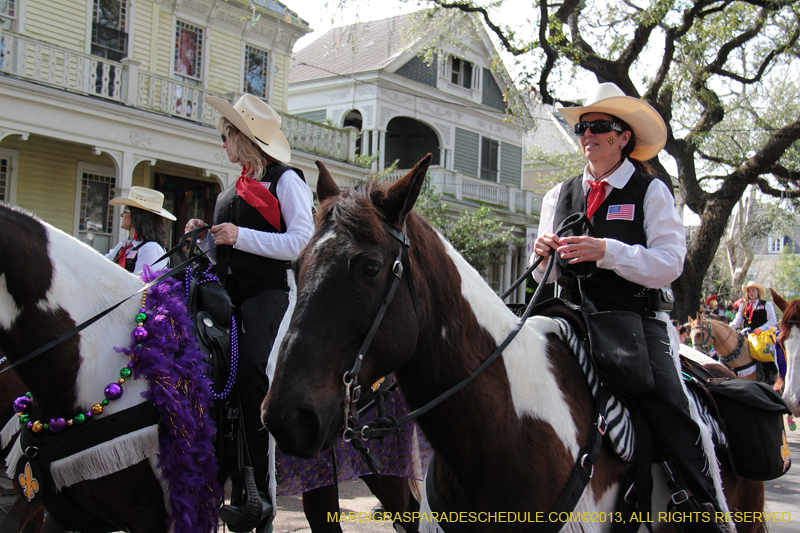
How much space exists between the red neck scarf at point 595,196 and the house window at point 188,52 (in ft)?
49.0

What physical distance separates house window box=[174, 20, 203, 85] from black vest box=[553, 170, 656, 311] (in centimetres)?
1504

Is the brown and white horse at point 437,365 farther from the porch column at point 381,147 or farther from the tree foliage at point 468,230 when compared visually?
the porch column at point 381,147

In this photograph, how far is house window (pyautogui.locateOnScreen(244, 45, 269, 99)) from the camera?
1709 centimetres

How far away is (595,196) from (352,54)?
23078 mm

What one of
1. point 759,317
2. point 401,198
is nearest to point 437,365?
point 401,198

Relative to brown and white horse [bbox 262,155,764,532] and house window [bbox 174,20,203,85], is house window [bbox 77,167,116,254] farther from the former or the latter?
brown and white horse [bbox 262,155,764,532]

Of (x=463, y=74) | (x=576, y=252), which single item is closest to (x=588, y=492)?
(x=576, y=252)

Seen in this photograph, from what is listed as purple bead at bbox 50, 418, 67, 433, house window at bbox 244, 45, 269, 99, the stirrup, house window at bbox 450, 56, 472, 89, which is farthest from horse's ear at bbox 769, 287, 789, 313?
house window at bbox 450, 56, 472, 89

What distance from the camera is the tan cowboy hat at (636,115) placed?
2.88 metres

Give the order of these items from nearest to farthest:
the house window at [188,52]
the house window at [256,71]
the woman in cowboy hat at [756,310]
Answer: the woman in cowboy hat at [756,310]
the house window at [188,52]
the house window at [256,71]

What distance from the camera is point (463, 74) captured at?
85.6 ft

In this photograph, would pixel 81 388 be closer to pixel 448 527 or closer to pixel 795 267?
pixel 448 527

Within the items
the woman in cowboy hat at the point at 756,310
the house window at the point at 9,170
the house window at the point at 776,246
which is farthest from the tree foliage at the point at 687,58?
the house window at the point at 776,246

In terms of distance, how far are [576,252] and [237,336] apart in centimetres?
197
